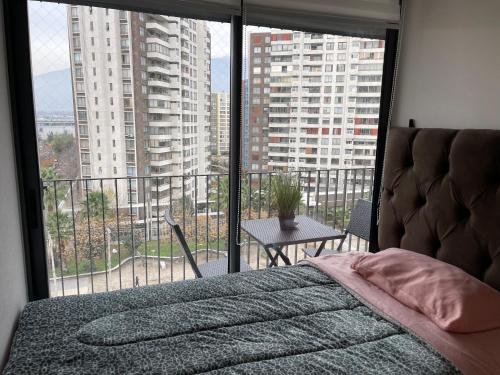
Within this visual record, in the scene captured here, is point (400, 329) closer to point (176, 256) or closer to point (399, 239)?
point (399, 239)

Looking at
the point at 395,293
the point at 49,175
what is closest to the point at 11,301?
the point at 49,175

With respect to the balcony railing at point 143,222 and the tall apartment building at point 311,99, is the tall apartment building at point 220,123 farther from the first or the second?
the balcony railing at point 143,222

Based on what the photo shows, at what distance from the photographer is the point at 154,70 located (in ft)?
7.20

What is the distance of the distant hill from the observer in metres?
1.87

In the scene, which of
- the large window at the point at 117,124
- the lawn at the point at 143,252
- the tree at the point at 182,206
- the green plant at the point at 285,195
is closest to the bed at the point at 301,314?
the green plant at the point at 285,195

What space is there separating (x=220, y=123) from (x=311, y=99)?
643mm

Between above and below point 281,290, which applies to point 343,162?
above

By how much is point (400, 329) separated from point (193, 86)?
175 cm

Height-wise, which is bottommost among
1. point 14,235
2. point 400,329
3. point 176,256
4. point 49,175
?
point 176,256

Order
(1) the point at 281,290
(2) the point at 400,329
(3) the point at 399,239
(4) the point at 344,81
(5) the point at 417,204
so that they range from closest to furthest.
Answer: (2) the point at 400,329
(1) the point at 281,290
(5) the point at 417,204
(3) the point at 399,239
(4) the point at 344,81

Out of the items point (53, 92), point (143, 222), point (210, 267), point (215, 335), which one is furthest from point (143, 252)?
point (215, 335)

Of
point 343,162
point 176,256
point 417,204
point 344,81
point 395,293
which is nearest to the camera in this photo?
point 395,293

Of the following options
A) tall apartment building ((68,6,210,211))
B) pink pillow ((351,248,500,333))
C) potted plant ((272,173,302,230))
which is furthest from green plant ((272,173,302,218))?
pink pillow ((351,248,500,333))

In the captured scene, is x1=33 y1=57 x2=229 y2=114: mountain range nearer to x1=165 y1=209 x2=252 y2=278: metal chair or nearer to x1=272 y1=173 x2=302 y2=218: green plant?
x1=165 y1=209 x2=252 y2=278: metal chair
